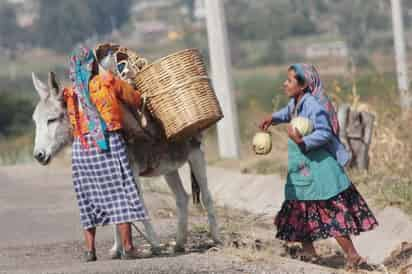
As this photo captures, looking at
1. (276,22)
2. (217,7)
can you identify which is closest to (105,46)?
(217,7)

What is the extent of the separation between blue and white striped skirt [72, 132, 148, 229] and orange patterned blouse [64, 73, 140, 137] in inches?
4.3

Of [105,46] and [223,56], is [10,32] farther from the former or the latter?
[105,46]

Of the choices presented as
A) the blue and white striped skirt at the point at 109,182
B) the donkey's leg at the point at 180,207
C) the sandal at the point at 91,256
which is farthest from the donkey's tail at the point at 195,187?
the sandal at the point at 91,256

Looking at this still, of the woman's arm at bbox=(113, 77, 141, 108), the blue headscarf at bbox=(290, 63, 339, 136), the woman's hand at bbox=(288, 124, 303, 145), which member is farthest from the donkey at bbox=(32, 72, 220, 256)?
the blue headscarf at bbox=(290, 63, 339, 136)

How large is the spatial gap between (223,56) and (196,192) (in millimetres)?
10178

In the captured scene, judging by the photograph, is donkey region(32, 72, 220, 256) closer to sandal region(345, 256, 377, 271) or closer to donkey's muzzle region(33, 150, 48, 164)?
donkey's muzzle region(33, 150, 48, 164)

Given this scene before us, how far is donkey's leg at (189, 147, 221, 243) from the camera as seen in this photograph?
11.9m

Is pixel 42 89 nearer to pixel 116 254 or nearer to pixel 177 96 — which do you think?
pixel 177 96

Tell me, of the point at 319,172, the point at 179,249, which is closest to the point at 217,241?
the point at 179,249

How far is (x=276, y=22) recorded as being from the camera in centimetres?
6238

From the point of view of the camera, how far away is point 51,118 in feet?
35.6

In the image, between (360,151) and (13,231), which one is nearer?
(13,231)

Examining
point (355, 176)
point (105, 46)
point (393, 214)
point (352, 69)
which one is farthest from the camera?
point (352, 69)

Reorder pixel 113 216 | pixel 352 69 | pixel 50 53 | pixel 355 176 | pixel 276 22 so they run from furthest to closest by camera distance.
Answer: pixel 50 53, pixel 276 22, pixel 352 69, pixel 355 176, pixel 113 216
